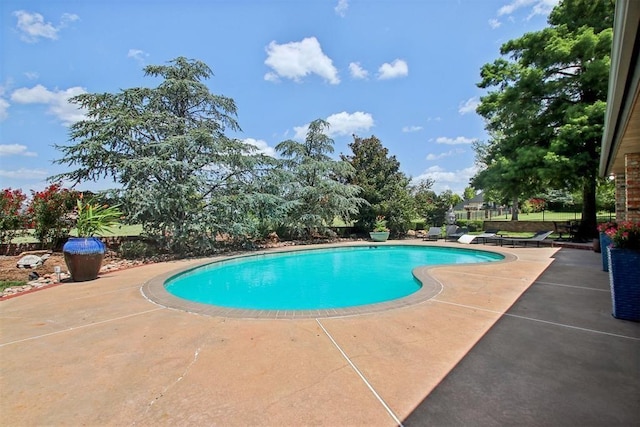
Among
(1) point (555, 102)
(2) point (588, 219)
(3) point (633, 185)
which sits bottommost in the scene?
(2) point (588, 219)

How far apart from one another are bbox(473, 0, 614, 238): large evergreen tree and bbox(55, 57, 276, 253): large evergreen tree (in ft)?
42.1

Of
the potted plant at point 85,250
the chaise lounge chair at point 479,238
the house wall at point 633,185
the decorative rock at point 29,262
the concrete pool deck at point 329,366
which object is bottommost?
the concrete pool deck at point 329,366

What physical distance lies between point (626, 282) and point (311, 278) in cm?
739

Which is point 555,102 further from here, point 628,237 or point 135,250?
point 135,250

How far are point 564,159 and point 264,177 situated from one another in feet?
44.0

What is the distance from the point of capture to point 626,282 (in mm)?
4227

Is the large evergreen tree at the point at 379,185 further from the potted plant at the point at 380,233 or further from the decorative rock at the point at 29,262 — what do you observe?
the decorative rock at the point at 29,262

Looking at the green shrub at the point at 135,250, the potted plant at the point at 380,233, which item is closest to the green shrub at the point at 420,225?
the potted plant at the point at 380,233

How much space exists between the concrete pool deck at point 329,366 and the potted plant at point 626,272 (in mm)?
241

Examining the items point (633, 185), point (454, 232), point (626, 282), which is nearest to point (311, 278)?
point (626, 282)

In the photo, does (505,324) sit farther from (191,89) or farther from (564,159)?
(191,89)

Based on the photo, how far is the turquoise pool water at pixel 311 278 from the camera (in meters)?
Answer: 7.39

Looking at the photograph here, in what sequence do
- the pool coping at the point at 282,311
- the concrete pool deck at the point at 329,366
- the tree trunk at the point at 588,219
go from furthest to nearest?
the tree trunk at the point at 588,219, the pool coping at the point at 282,311, the concrete pool deck at the point at 329,366

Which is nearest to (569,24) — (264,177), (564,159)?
(564,159)
